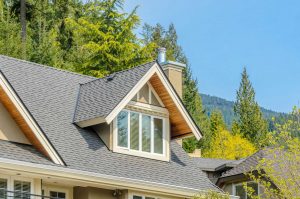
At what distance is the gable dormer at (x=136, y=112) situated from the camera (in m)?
23.8

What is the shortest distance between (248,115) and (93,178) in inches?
2377

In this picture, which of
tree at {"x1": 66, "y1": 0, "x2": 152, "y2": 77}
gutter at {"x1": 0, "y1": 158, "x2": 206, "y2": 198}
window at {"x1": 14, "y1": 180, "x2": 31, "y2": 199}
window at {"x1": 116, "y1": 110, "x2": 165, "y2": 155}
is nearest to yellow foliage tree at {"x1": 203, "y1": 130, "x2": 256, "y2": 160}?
tree at {"x1": 66, "y1": 0, "x2": 152, "y2": 77}

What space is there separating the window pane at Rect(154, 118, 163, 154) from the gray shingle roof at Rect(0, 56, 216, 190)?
1.62 ft

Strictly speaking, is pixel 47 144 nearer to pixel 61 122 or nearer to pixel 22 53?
pixel 61 122

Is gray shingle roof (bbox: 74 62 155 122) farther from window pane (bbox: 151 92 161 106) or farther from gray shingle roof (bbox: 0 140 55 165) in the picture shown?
gray shingle roof (bbox: 0 140 55 165)

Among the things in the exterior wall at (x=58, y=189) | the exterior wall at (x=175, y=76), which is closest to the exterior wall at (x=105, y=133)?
the exterior wall at (x=58, y=189)

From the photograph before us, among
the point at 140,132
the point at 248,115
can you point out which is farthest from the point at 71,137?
the point at 248,115

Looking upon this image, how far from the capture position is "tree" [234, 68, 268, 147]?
77.6 metres

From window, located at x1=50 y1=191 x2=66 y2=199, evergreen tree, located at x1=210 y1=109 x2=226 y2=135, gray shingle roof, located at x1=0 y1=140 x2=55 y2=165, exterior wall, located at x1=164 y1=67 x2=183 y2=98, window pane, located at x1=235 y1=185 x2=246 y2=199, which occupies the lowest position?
window, located at x1=50 y1=191 x2=66 y2=199

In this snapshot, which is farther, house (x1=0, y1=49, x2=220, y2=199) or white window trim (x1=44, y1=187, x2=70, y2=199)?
white window trim (x1=44, y1=187, x2=70, y2=199)

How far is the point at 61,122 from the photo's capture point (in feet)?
77.9

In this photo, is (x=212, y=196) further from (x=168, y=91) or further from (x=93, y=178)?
(x=168, y=91)

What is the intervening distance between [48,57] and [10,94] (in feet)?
78.1

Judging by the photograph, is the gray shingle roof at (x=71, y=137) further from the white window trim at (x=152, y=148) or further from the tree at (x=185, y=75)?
the tree at (x=185, y=75)
